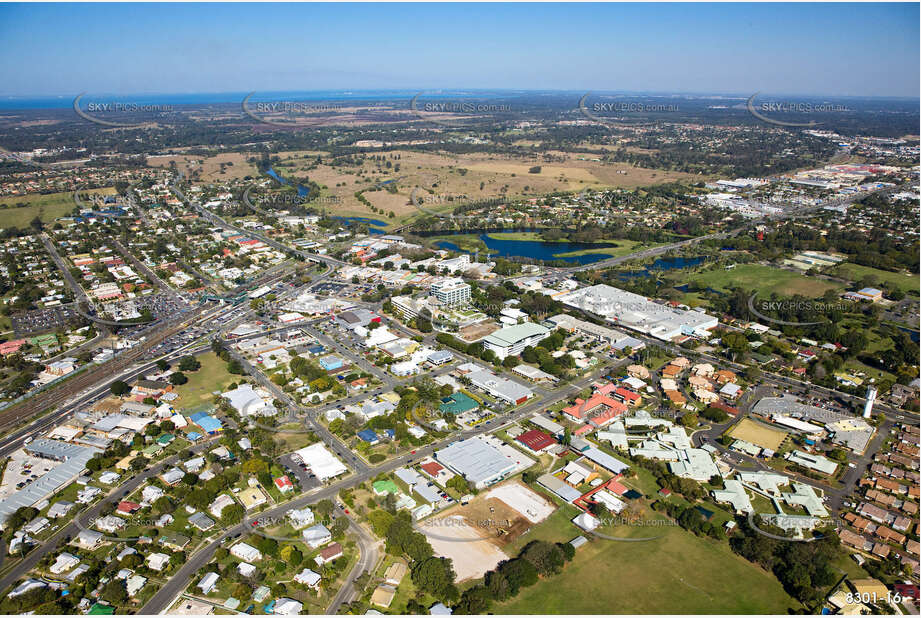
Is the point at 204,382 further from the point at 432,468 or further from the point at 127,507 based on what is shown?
the point at 432,468

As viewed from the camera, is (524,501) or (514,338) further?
(514,338)

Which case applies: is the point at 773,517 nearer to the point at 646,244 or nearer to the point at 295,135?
the point at 646,244

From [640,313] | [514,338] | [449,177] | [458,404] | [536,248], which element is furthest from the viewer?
[449,177]

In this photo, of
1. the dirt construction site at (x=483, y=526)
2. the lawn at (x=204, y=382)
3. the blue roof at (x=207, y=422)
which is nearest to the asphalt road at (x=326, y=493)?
the dirt construction site at (x=483, y=526)

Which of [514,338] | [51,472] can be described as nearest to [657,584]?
[514,338]

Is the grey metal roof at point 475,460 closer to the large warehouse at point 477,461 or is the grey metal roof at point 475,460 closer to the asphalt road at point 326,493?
the large warehouse at point 477,461

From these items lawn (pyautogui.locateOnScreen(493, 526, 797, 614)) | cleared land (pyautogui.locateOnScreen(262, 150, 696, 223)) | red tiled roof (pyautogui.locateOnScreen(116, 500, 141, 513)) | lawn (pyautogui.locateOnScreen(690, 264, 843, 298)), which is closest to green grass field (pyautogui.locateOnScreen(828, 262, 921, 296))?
lawn (pyautogui.locateOnScreen(690, 264, 843, 298))

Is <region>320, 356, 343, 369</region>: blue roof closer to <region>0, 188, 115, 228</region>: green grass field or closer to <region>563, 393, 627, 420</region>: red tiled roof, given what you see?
<region>563, 393, 627, 420</region>: red tiled roof

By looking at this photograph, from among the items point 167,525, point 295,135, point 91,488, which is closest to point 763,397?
point 167,525
